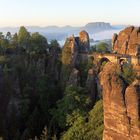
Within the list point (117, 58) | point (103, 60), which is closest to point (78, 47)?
point (103, 60)

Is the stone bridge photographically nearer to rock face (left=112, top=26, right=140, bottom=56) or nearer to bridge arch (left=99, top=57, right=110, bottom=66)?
bridge arch (left=99, top=57, right=110, bottom=66)

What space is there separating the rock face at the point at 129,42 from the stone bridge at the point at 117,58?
1.78m

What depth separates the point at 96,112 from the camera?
158 feet

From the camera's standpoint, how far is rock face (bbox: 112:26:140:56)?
65.6 meters

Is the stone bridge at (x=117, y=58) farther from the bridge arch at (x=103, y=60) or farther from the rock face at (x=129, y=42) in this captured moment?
the rock face at (x=129, y=42)

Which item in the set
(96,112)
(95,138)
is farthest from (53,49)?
(95,138)

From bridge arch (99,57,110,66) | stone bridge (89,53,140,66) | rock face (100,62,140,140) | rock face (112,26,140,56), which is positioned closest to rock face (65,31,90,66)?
stone bridge (89,53,140,66)

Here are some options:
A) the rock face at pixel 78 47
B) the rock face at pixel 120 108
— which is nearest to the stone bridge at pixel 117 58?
the rock face at pixel 78 47

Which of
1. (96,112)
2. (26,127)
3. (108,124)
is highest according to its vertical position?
(108,124)

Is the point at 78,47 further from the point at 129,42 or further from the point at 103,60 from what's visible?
the point at 129,42

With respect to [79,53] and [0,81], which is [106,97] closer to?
[0,81]

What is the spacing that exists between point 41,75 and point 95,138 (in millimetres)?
21748

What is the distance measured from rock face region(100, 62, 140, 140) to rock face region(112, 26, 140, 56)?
112 feet

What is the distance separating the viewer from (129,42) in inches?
2611
